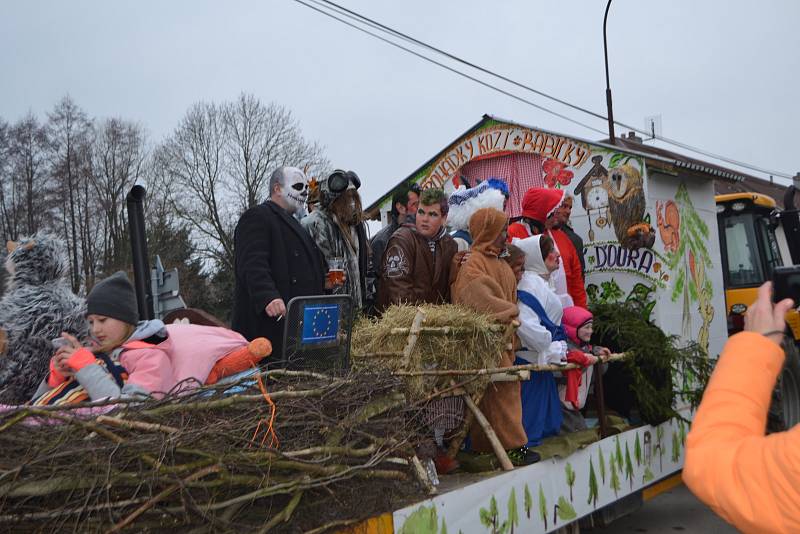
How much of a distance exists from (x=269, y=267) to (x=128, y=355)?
161 cm

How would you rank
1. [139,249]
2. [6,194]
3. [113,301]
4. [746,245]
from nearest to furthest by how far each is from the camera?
[113,301]
[139,249]
[746,245]
[6,194]

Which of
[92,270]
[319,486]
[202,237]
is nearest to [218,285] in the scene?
[202,237]

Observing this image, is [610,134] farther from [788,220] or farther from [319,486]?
[319,486]

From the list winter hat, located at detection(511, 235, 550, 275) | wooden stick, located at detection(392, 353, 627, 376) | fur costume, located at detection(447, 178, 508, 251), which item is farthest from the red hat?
wooden stick, located at detection(392, 353, 627, 376)

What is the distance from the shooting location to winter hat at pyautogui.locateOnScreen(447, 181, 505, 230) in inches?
247

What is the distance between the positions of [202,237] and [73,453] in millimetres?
26791

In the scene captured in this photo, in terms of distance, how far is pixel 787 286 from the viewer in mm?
1803

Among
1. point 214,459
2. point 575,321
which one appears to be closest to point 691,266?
point 575,321

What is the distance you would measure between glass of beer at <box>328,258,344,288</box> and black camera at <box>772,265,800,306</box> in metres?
3.49

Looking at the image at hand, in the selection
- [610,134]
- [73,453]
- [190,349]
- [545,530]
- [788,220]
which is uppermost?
[610,134]

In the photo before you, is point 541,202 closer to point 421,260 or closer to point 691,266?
point 421,260

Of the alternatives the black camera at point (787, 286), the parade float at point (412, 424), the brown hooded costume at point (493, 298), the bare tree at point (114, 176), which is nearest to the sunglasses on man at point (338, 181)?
the brown hooded costume at point (493, 298)

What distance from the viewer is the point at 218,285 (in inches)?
1125

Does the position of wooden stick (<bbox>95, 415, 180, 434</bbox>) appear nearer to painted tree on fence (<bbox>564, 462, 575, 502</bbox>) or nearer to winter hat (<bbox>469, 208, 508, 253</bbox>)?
painted tree on fence (<bbox>564, 462, 575, 502</bbox>)
